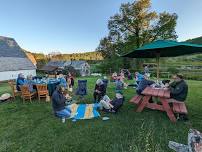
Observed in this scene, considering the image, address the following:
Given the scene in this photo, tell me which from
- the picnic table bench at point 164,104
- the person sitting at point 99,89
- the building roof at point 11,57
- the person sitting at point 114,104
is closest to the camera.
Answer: the picnic table bench at point 164,104

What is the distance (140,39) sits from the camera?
107 feet

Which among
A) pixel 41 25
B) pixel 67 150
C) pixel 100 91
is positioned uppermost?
pixel 41 25

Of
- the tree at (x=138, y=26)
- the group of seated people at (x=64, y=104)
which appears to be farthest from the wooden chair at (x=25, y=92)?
the tree at (x=138, y=26)

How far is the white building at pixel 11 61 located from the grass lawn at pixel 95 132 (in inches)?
1169

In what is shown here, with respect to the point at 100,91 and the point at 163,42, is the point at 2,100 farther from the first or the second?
the point at 163,42

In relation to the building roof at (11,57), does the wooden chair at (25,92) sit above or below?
below

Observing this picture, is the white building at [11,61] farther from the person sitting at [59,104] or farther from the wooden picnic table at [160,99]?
the wooden picnic table at [160,99]

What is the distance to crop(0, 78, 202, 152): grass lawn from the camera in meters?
4.64

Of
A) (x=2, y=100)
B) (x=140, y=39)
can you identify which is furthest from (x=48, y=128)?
(x=140, y=39)

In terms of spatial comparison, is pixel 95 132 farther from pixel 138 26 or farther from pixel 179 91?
pixel 138 26

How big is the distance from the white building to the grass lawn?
2968cm

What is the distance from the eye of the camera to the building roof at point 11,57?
114 feet

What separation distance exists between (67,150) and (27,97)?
635cm

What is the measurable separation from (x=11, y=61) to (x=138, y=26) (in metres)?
24.9
